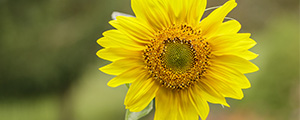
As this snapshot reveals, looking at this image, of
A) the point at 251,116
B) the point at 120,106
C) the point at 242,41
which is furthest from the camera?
the point at 251,116

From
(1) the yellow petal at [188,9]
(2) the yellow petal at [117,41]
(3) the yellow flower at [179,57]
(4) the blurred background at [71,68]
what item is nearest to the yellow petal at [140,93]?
(3) the yellow flower at [179,57]

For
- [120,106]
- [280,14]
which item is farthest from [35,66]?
[280,14]

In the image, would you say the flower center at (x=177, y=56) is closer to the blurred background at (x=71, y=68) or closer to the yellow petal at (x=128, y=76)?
Result: the yellow petal at (x=128, y=76)

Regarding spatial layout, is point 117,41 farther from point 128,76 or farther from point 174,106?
point 174,106

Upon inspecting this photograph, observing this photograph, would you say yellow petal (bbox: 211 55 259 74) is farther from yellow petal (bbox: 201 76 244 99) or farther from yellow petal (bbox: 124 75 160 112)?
yellow petal (bbox: 124 75 160 112)

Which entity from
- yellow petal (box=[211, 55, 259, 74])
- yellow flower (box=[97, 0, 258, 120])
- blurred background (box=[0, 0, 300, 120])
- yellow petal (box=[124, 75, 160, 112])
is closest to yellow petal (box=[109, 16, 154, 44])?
yellow flower (box=[97, 0, 258, 120])

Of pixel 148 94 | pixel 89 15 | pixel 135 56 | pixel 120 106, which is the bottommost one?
pixel 120 106

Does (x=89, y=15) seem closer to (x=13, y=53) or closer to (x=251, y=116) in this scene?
(x=13, y=53)
